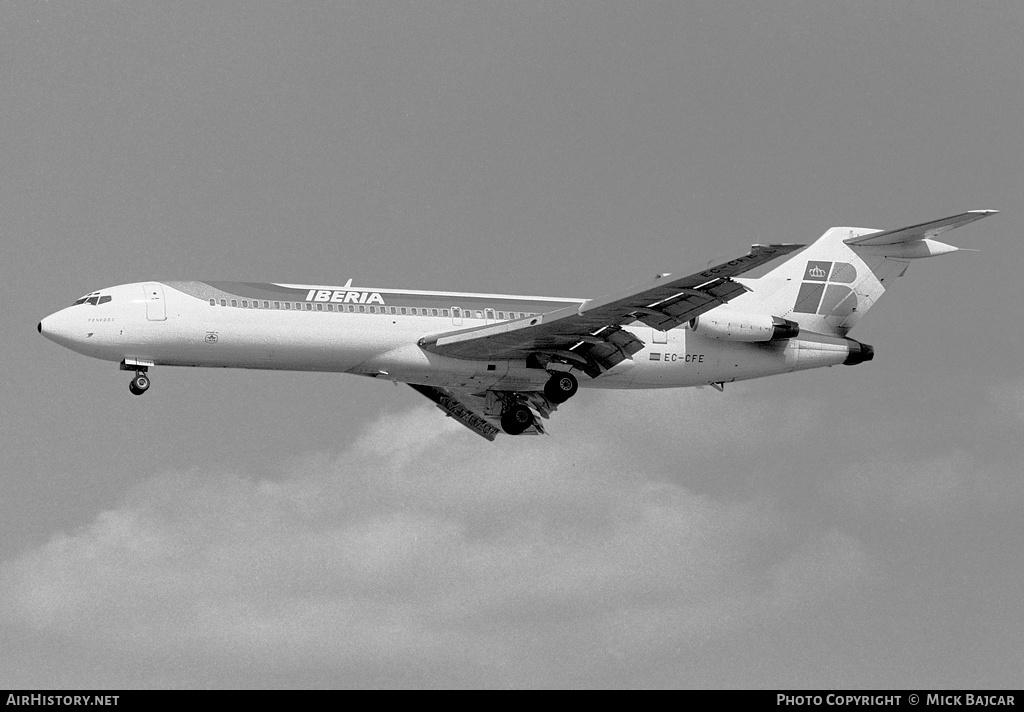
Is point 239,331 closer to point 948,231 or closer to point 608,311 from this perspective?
point 608,311

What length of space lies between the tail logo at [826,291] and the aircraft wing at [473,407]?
25.2ft

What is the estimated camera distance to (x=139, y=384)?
35.0 meters

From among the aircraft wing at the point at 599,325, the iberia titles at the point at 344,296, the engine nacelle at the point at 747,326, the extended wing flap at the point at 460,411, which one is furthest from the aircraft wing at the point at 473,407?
the engine nacelle at the point at 747,326

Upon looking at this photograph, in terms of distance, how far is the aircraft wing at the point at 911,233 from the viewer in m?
33.7

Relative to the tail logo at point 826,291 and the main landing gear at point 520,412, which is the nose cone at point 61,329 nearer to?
the main landing gear at point 520,412

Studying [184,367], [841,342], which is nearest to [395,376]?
[184,367]

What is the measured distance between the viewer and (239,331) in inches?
1374

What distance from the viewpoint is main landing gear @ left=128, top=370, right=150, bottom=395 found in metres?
35.0

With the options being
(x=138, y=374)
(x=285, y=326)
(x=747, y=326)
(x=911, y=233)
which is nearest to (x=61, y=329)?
(x=138, y=374)

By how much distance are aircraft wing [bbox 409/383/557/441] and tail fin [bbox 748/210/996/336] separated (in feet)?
22.2

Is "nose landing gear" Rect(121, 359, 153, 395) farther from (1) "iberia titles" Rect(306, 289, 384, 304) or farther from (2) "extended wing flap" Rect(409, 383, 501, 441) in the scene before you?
(2) "extended wing flap" Rect(409, 383, 501, 441)
